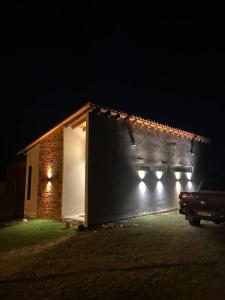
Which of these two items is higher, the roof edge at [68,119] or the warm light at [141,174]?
the roof edge at [68,119]

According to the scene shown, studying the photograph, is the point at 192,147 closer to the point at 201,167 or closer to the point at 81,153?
the point at 201,167

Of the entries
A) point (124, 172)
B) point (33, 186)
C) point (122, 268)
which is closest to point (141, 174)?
point (124, 172)

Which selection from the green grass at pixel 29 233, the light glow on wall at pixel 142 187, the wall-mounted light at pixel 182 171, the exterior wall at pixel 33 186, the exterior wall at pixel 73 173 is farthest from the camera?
the wall-mounted light at pixel 182 171

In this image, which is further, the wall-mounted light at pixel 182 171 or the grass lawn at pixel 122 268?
the wall-mounted light at pixel 182 171

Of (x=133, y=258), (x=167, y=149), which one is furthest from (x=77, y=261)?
(x=167, y=149)

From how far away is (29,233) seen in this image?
354 inches

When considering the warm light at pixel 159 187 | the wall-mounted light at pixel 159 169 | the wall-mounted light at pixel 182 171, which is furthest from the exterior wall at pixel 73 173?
the wall-mounted light at pixel 182 171

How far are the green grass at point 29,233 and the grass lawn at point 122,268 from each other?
75 centimetres

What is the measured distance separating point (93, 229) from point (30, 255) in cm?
322

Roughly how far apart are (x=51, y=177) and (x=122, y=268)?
24.0ft

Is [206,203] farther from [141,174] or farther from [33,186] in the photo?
[33,186]

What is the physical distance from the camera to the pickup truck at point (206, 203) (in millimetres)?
8148

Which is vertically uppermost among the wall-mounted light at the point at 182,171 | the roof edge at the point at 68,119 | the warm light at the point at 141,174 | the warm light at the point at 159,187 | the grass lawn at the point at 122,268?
the roof edge at the point at 68,119

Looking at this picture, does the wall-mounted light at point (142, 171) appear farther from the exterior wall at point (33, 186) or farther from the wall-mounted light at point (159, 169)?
the exterior wall at point (33, 186)
